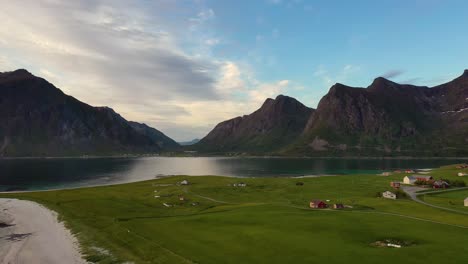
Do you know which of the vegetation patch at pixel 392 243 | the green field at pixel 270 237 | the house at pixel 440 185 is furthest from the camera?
→ the house at pixel 440 185

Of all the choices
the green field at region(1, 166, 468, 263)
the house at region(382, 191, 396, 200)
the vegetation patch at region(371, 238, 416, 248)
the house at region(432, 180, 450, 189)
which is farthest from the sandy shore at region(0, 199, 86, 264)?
the house at region(432, 180, 450, 189)

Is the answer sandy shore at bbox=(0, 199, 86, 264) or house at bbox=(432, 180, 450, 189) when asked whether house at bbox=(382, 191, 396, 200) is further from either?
sandy shore at bbox=(0, 199, 86, 264)

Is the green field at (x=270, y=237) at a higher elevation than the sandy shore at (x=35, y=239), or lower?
higher

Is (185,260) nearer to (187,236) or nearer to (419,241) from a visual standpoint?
(187,236)

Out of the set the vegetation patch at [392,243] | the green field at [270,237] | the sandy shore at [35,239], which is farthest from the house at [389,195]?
the sandy shore at [35,239]

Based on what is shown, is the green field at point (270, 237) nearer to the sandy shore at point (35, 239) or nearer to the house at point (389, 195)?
the sandy shore at point (35, 239)

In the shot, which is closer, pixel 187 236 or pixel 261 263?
pixel 261 263

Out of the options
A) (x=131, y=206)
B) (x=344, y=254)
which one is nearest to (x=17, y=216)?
(x=131, y=206)

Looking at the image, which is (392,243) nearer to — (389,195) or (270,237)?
(270,237)

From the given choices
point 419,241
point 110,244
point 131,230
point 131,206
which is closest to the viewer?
point 419,241
